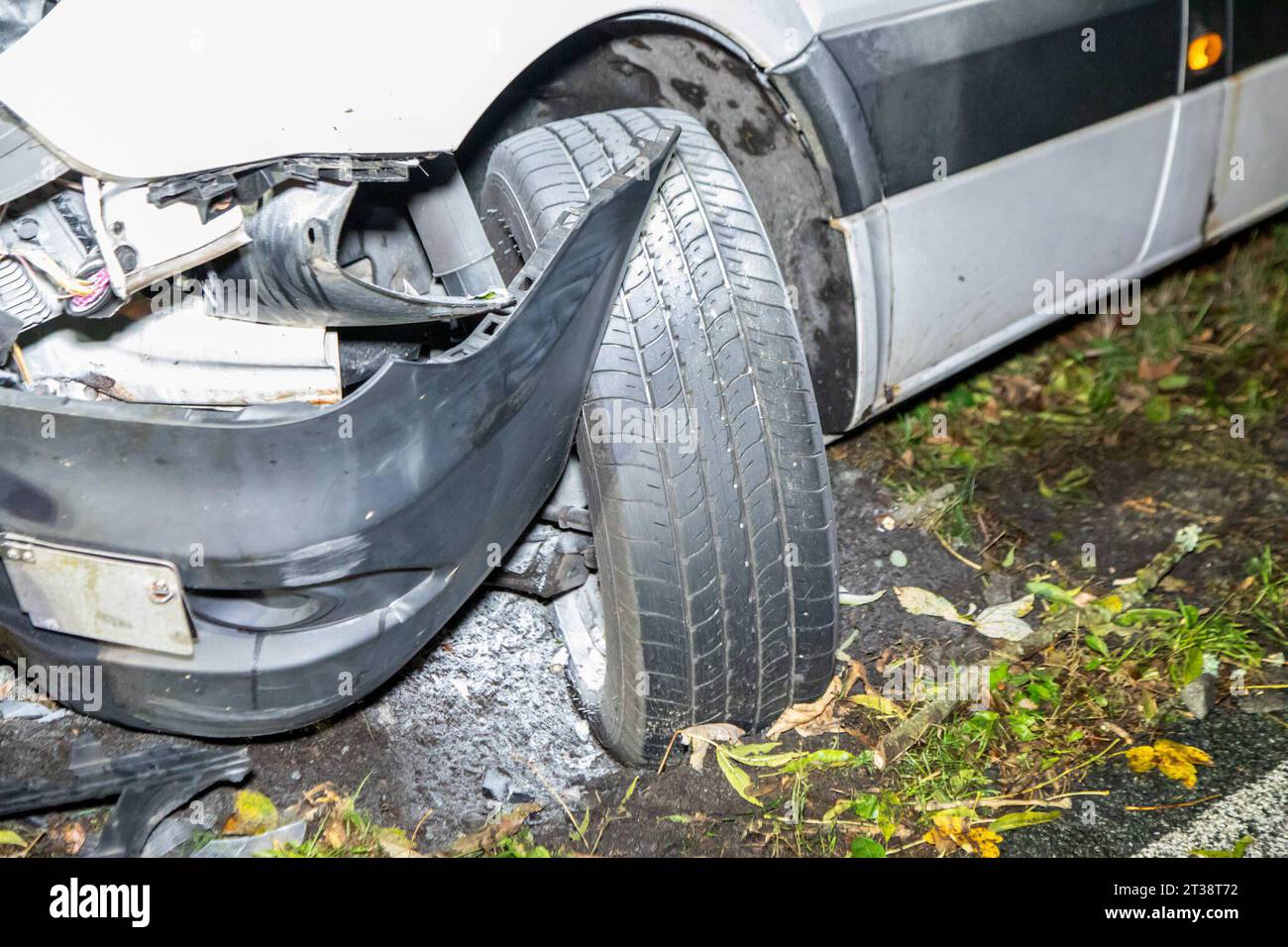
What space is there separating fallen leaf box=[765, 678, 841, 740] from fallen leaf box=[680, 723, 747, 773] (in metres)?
0.10

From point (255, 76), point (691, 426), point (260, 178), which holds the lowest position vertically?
point (691, 426)

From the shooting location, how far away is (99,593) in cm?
163

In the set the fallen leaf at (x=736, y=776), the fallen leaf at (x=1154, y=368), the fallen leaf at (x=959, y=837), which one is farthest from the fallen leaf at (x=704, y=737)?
the fallen leaf at (x=1154, y=368)

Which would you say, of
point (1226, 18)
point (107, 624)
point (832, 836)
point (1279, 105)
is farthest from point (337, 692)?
point (1279, 105)

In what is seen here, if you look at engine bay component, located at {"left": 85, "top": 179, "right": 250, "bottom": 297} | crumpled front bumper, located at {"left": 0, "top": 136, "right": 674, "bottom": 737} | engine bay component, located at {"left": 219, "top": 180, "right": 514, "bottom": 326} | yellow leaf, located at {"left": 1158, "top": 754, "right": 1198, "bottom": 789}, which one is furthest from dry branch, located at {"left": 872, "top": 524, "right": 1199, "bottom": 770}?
engine bay component, located at {"left": 85, "top": 179, "right": 250, "bottom": 297}

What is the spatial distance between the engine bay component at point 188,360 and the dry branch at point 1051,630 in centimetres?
136

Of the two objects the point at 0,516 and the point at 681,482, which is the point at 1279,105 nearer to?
the point at 681,482

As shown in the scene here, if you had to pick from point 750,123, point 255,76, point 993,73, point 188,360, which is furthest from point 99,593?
point 993,73

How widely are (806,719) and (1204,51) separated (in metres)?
1.79

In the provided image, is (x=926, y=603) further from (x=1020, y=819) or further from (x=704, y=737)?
(x=704, y=737)

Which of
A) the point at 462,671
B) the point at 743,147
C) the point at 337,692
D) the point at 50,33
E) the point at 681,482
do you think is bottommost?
the point at 462,671

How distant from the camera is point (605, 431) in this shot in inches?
77.7

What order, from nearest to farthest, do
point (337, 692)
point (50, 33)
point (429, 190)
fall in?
point (50, 33) < point (337, 692) < point (429, 190)

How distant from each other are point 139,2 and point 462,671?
62.6 inches
